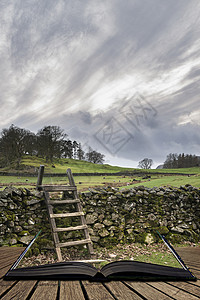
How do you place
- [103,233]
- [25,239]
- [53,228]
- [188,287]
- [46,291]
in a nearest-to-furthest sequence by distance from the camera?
[46,291] < [188,287] < [53,228] < [25,239] < [103,233]

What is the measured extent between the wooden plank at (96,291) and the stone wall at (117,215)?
4.86 metres

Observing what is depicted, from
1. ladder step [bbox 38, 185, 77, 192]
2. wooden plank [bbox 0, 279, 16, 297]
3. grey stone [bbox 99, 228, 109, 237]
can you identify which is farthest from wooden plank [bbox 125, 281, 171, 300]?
grey stone [bbox 99, 228, 109, 237]

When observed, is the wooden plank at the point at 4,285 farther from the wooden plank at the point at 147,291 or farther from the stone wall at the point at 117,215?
the stone wall at the point at 117,215

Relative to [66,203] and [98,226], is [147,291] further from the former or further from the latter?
[98,226]

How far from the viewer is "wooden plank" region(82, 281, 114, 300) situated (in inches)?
41.4

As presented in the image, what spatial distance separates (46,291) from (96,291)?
31 cm

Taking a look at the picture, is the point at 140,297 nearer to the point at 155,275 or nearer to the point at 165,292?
the point at 165,292

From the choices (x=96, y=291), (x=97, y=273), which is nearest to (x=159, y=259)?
(x=97, y=273)

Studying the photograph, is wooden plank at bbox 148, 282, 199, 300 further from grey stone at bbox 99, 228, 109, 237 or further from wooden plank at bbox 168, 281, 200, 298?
grey stone at bbox 99, 228, 109, 237

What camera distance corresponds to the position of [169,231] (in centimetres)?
669

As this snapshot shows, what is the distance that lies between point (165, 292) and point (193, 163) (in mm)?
68312

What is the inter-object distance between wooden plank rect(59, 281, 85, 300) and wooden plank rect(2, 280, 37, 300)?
0.20 metres

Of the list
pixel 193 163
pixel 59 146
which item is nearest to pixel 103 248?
pixel 59 146

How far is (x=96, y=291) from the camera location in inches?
43.6
